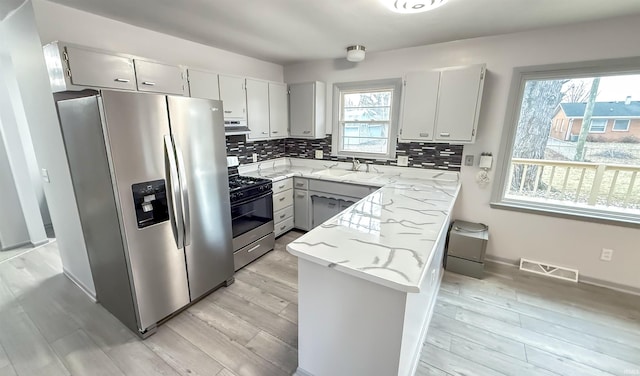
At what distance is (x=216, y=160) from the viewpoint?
219cm

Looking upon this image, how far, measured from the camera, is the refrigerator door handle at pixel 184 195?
1.88 metres

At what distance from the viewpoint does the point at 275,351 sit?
1766 millimetres

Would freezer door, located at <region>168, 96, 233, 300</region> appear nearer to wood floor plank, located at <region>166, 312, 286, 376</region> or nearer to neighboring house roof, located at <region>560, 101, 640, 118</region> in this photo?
wood floor plank, located at <region>166, 312, 286, 376</region>

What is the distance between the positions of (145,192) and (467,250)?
2898 mm

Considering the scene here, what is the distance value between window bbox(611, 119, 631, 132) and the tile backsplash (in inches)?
48.0

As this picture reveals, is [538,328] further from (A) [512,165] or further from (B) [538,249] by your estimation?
(A) [512,165]

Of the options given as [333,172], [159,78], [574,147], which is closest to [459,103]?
[574,147]

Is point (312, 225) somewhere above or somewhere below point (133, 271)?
below

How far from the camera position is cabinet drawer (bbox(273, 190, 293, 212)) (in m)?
3.26

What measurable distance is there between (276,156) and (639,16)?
3.85 metres

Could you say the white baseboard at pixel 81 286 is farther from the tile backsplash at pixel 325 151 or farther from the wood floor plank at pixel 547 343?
the wood floor plank at pixel 547 343

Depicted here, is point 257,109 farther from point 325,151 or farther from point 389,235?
point 389,235

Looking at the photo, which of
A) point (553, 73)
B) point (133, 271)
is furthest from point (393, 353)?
point (553, 73)

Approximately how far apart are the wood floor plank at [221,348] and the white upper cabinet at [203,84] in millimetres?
2000
